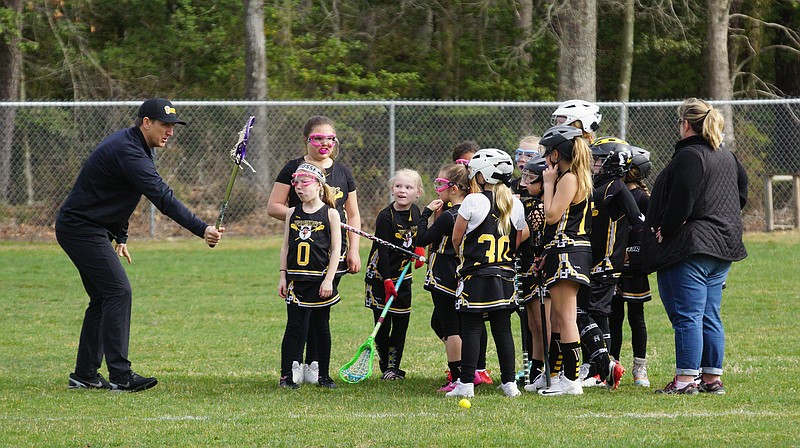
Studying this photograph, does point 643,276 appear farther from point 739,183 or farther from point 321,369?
point 321,369

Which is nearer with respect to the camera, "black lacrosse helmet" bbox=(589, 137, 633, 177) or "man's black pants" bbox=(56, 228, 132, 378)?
"black lacrosse helmet" bbox=(589, 137, 633, 177)

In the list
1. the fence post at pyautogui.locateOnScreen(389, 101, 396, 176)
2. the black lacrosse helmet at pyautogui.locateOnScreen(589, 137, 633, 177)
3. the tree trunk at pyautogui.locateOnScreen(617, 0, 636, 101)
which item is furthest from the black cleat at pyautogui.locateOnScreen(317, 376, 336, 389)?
the tree trunk at pyautogui.locateOnScreen(617, 0, 636, 101)

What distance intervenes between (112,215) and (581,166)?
3223 millimetres

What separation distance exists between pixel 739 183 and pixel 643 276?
3.05 feet

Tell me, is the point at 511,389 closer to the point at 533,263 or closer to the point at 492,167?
the point at 533,263

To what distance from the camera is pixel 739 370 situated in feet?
26.2

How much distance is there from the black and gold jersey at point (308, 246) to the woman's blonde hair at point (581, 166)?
1.70 m

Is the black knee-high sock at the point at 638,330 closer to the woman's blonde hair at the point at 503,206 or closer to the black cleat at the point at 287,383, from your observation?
the woman's blonde hair at the point at 503,206

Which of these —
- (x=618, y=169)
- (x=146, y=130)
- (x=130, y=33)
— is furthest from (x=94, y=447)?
(x=130, y=33)

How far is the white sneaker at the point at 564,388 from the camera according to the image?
7062 millimetres

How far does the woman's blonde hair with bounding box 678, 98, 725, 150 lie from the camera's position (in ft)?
22.7

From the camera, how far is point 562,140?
271 inches

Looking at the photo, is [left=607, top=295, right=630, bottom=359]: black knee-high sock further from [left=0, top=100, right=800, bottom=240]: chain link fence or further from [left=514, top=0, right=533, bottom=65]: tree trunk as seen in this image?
[left=514, top=0, right=533, bottom=65]: tree trunk

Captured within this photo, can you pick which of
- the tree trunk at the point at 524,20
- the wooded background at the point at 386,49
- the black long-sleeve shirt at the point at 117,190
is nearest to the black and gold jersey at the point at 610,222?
the black long-sleeve shirt at the point at 117,190
